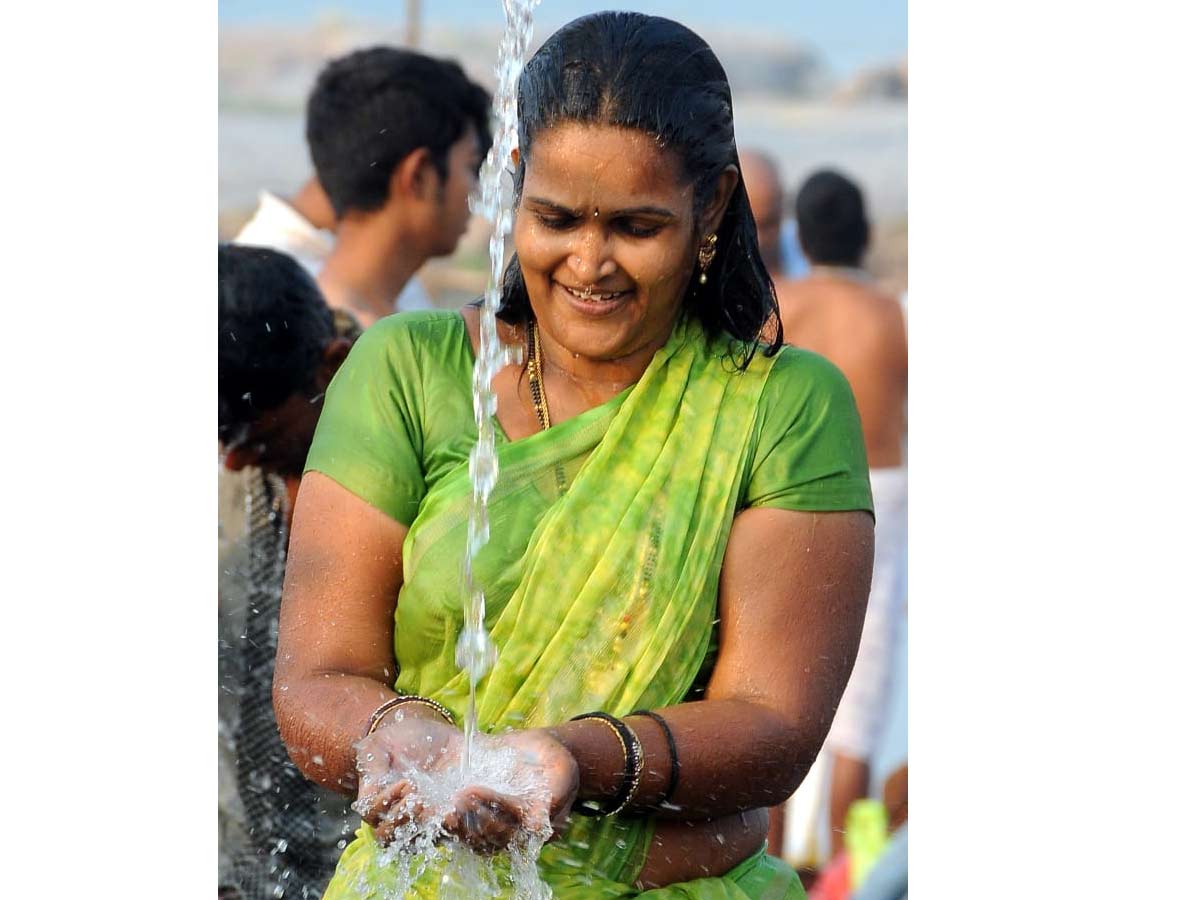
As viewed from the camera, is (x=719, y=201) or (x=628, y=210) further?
(x=719, y=201)

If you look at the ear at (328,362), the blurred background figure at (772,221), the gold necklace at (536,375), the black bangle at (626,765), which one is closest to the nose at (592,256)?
the gold necklace at (536,375)

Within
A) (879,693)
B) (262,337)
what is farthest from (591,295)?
(879,693)

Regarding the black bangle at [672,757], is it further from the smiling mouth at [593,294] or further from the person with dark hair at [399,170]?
the person with dark hair at [399,170]

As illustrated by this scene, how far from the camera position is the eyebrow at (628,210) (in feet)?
8.14

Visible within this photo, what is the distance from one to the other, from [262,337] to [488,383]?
1847 mm

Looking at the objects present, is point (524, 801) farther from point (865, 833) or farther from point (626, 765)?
point (865, 833)

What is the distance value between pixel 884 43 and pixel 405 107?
1850 millimetres

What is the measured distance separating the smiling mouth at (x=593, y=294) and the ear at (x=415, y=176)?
296 centimetres

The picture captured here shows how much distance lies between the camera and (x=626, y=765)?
7.93 feet

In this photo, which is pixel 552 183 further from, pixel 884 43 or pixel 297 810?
pixel 884 43

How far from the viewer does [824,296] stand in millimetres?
6141

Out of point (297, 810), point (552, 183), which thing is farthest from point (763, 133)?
point (552, 183)

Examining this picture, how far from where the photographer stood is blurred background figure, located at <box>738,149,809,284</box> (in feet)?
20.5

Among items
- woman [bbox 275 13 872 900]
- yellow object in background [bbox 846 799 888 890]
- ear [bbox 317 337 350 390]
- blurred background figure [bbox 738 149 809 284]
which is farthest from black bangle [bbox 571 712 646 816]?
blurred background figure [bbox 738 149 809 284]
